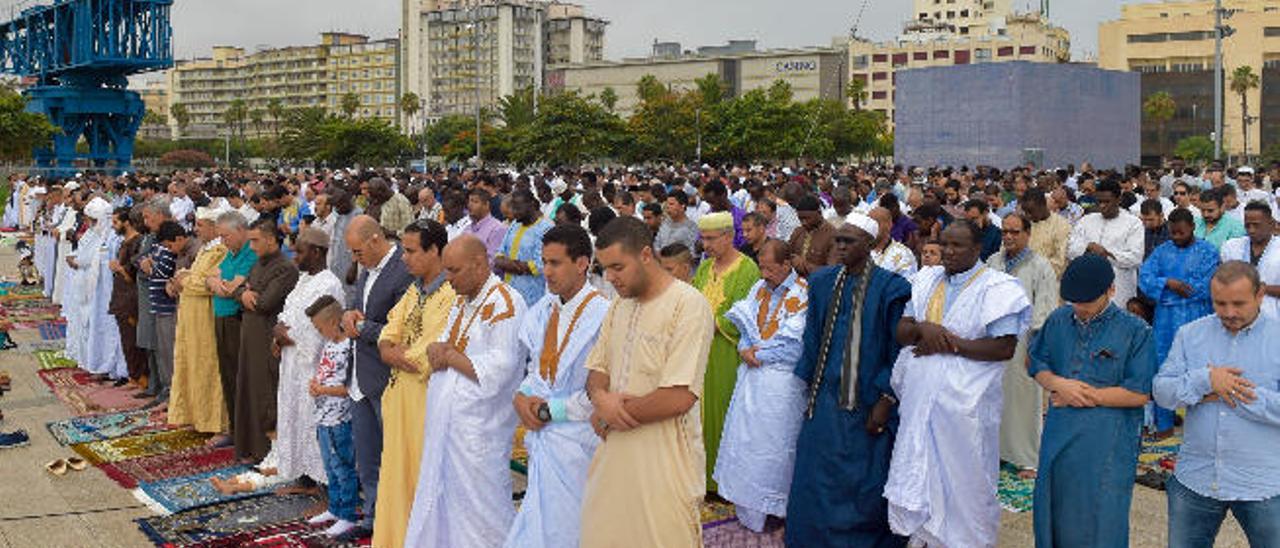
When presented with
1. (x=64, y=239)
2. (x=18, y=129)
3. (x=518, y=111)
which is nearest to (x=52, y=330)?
(x=64, y=239)

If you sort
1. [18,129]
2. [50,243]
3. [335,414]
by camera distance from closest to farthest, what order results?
[335,414], [50,243], [18,129]

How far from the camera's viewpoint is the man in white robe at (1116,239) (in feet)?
30.7

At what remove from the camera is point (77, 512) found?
7.00 m

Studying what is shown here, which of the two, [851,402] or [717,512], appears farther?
[717,512]

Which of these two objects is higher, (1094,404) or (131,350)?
(1094,404)

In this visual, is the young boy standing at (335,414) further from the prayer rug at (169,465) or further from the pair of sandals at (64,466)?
the pair of sandals at (64,466)

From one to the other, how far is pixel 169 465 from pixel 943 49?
→ 10101 cm

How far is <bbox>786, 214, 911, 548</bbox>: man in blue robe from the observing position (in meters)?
5.40

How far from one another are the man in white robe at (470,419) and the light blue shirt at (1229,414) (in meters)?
2.61

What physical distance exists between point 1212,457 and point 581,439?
7.53ft

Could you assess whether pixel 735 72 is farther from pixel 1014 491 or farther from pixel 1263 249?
pixel 1014 491

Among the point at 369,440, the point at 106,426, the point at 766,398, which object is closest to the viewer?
the point at 766,398

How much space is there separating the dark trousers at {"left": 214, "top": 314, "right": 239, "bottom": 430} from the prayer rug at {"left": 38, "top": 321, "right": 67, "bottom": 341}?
6358mm

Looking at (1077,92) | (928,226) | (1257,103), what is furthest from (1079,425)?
(1257,103)
